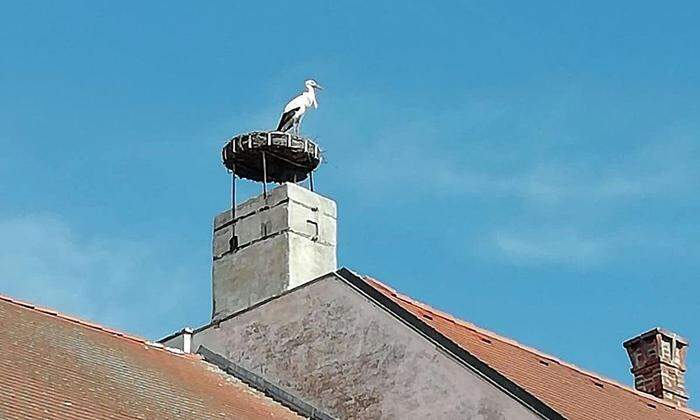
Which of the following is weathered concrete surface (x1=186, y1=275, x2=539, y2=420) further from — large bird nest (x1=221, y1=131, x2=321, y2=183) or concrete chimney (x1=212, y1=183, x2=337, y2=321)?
large bird nest (x1=221, y1=131, x2=321, y2=183)

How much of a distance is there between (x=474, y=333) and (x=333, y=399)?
1.97 meters

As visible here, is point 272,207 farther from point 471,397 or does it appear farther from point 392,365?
point 471,397

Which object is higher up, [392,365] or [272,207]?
[272,207]

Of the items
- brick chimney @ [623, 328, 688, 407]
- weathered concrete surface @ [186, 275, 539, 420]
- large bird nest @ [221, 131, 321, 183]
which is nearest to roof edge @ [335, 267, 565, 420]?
weathered concrete surface @ [186, 275, 539, 420]

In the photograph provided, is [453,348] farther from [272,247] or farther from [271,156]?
[271,156]

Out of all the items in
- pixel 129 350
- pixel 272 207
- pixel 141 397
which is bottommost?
pixel 141 397

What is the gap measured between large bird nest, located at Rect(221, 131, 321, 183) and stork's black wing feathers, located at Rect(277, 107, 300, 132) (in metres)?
0.19

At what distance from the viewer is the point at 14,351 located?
15.6 metres

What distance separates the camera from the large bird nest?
2088 cm

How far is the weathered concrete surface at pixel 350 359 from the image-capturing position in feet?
54.3

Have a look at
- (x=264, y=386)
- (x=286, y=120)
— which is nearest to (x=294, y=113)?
(x=286, y=120)

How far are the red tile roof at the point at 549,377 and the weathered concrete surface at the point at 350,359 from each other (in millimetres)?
389

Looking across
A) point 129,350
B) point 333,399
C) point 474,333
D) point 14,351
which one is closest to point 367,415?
point 333,399

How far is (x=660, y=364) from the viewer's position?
21.5 meters
